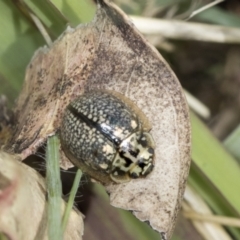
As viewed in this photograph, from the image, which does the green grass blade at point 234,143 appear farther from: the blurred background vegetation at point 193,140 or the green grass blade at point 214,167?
the green grass blade at point 214,167

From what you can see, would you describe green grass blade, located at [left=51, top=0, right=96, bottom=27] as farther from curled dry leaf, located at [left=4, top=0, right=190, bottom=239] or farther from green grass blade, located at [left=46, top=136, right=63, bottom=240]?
green grass blade, located at [left=46, top=136, right=63, bottom=240]

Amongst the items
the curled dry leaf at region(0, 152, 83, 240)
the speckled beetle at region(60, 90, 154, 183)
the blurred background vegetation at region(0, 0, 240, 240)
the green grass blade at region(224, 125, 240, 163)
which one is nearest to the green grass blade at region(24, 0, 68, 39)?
the blurred background vegetation at region(0, 0, 240, 240)

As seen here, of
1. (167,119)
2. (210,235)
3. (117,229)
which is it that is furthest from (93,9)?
(210,235)

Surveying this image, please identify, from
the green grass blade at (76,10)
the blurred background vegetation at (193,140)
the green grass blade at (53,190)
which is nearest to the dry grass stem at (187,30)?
the blurred background vegetation at (193,140)

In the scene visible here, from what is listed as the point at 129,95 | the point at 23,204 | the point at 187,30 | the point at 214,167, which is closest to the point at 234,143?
the point at 214,167

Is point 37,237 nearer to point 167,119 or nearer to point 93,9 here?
point 167,119
